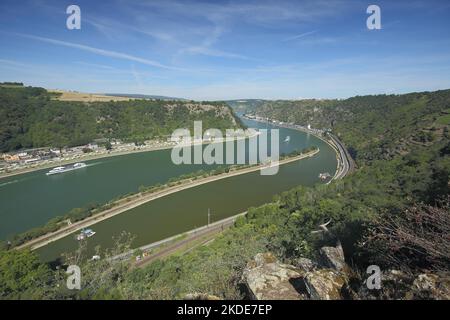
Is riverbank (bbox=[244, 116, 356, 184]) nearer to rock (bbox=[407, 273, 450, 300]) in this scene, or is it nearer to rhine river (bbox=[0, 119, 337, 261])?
rhine river (bbox=[0, 119, 337, 261])

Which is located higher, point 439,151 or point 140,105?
point 140,105

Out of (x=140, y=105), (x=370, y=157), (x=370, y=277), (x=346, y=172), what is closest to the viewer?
(x=370, y=277)

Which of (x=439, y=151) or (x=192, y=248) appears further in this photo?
(x=439, y=151)

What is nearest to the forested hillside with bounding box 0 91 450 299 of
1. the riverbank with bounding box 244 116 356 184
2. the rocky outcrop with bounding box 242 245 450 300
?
the rocky outcrop with bounding box 242 245 450 300

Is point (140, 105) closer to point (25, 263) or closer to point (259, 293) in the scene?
point (25, 263)

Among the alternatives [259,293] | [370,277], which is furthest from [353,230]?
[259,293]

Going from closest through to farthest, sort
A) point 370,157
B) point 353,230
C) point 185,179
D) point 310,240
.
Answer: point 353,230 → point 310,240 → point 185,179 → point 370,157
